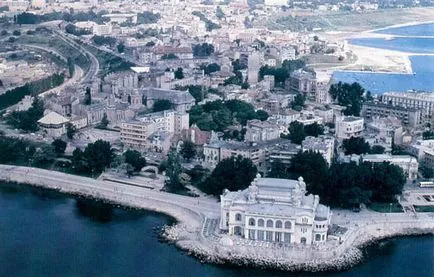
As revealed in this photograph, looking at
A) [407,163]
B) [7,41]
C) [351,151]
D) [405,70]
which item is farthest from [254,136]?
[7,41]

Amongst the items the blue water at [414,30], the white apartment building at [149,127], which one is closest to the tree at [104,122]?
the white apartment building at [149,127]

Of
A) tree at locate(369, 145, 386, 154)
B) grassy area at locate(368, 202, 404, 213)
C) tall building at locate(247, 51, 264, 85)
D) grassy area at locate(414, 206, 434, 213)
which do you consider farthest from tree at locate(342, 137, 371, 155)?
tall building at locate(247, 51, 264, 85)

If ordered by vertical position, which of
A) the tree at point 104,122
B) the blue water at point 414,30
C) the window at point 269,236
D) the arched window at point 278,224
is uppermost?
the blue water at point 414,30

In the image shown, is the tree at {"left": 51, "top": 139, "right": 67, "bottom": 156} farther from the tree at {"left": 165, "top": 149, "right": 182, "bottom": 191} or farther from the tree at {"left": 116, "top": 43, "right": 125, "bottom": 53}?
the tree at {"left": 116, "top": 43, "right": 125, "bottom": 53}

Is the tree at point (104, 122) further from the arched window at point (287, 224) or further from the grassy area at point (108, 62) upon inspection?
the arched window at point (287, 224)

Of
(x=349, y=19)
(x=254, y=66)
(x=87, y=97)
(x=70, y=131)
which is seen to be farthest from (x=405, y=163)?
(x=349, y=19)

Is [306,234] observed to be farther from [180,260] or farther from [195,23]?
[195,23]
